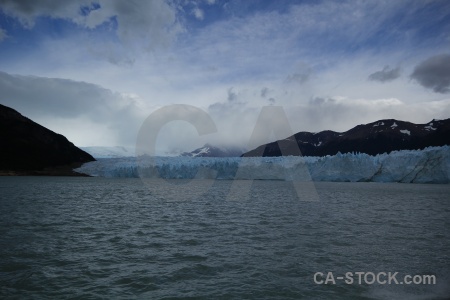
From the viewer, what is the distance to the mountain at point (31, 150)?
11638 cm

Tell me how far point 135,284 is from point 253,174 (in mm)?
72893

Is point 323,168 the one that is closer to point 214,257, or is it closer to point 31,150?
point 214,257

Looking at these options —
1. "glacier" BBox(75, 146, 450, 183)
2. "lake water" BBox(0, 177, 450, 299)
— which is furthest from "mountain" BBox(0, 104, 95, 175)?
"lake water" BBox(0, 177, 450, 299)

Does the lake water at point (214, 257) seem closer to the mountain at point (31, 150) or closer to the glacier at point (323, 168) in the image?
the glacier at point (323, 168)

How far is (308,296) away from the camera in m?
7.72

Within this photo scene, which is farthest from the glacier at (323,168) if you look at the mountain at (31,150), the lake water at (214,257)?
the lake water at (214,257)

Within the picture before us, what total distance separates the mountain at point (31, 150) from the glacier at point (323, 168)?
1756 inches

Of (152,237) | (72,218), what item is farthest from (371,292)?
(72,218)

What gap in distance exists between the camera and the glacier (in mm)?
61562

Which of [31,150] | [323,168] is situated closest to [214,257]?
[323,168]

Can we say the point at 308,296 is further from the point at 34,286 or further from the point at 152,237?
the point at 152,237

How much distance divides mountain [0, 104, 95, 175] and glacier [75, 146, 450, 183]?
146ft

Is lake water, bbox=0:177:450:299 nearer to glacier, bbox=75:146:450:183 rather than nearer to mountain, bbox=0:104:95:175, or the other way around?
glacier, bbox=75:146:450:183

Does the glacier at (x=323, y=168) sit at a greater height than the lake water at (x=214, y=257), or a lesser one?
greater
